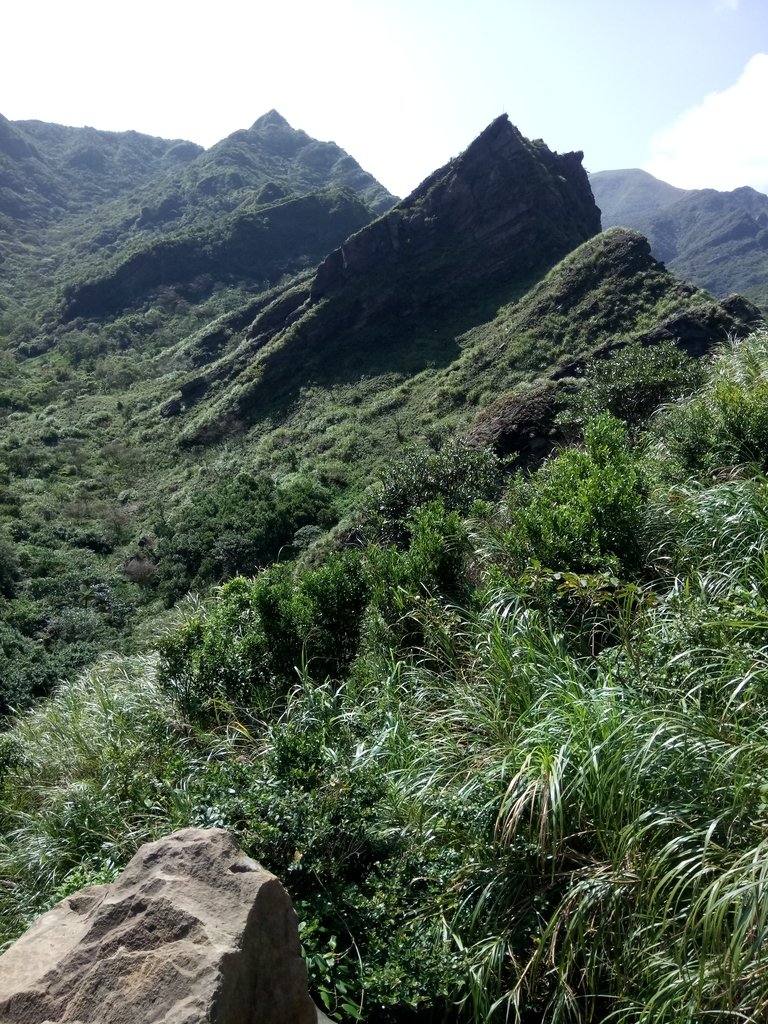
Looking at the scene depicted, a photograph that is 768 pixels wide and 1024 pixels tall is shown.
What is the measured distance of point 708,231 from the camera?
115875 millimetres

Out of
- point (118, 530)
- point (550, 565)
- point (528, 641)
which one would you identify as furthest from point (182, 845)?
point (118, 530)

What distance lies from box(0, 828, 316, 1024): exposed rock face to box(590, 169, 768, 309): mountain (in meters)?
69.8

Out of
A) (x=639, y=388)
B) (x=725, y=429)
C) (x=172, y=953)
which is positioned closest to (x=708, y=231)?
(x=639, y=388)

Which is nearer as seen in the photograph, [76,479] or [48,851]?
[48,851]

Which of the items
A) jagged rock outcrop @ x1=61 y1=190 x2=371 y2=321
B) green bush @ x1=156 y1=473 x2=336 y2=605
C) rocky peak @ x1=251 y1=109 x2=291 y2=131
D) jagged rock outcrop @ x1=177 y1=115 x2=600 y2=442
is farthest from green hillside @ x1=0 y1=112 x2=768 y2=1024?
rocky peak @ x1=251 y1=109 x2=291 y2=131

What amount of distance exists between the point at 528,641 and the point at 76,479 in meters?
38.2

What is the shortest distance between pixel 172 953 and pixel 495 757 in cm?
165

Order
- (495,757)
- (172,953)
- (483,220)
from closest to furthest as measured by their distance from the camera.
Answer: (172,953) < (495,757) < (483,220)

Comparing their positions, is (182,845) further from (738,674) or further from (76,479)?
(76,479)

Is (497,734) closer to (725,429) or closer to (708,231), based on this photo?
(725,429)

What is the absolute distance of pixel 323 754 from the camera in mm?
3109

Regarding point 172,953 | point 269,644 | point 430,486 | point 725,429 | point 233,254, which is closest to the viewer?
point 172,953

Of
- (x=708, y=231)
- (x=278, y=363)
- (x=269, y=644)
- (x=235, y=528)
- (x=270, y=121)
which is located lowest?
(x=235, y=528)

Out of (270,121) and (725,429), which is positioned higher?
(270,121)
